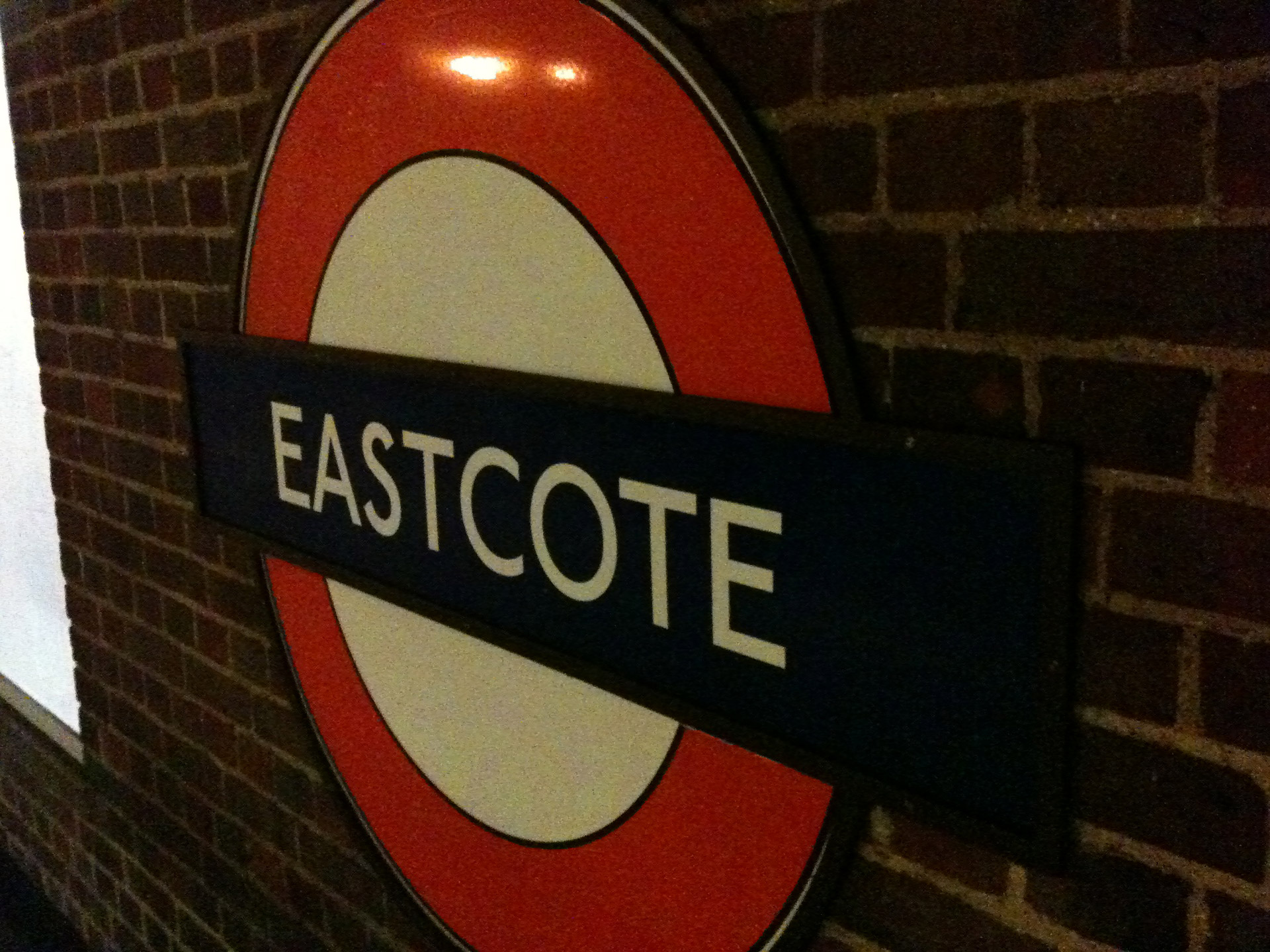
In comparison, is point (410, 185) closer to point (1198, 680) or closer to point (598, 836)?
point (598, 836)

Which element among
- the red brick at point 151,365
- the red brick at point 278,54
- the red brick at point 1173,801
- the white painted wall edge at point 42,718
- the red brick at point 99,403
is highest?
the red brick at point 278,54

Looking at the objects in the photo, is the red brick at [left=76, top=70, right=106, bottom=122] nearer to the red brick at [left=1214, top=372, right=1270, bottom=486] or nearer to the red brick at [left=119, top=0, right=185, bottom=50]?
the red brick at [left=119, top=0, right=185, bottom=50]

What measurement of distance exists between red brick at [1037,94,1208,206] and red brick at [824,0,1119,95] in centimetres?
3

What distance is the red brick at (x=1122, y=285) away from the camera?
65cm

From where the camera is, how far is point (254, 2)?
1.37 metres

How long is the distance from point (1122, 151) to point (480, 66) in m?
0.62

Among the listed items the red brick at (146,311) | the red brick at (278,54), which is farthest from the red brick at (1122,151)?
the red brick at (146,311)

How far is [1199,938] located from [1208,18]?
0.59m

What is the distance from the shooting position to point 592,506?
3.29 ft

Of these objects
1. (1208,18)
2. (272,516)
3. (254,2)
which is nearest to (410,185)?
(254,2)

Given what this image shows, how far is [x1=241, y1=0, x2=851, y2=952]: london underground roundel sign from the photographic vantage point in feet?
2.96

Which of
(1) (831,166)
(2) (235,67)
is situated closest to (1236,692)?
(1) (831,166)

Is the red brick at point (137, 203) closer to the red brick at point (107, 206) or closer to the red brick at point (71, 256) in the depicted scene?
the red brick at point (107, 206)

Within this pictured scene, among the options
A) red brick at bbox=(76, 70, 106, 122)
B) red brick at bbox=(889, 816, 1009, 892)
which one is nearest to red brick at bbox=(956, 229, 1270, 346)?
red brick at bbox=(889, 816, 1009, 892)
